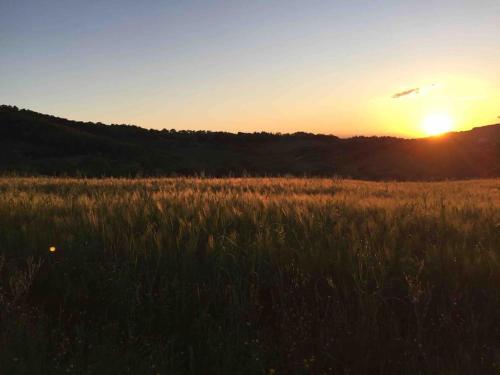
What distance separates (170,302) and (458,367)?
2092mm

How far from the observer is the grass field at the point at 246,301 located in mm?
3043

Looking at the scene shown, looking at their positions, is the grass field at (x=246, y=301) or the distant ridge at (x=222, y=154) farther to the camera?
the distant ridge at (x=222, y=154)

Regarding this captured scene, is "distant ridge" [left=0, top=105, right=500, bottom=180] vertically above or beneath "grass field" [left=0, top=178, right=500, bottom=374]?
above

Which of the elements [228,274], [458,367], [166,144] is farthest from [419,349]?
[166,144]

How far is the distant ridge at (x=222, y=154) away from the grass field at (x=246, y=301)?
35.9m

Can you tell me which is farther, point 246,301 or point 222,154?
point 222,154

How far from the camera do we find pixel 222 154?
81.9 metres

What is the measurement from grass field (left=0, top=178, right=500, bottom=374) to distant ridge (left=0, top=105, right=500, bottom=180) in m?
35.9

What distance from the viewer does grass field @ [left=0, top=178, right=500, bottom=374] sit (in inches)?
120

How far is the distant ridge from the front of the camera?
172 feet

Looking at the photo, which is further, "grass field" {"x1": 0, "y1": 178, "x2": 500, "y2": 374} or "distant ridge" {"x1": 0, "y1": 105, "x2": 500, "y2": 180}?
"distant ridge" {"x1": 0, "y1": 105, "x2": 500, "y2": 180}

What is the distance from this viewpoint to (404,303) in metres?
3.47

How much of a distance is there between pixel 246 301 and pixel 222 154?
7893cm

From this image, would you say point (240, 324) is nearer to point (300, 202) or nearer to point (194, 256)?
point (194, 256)
